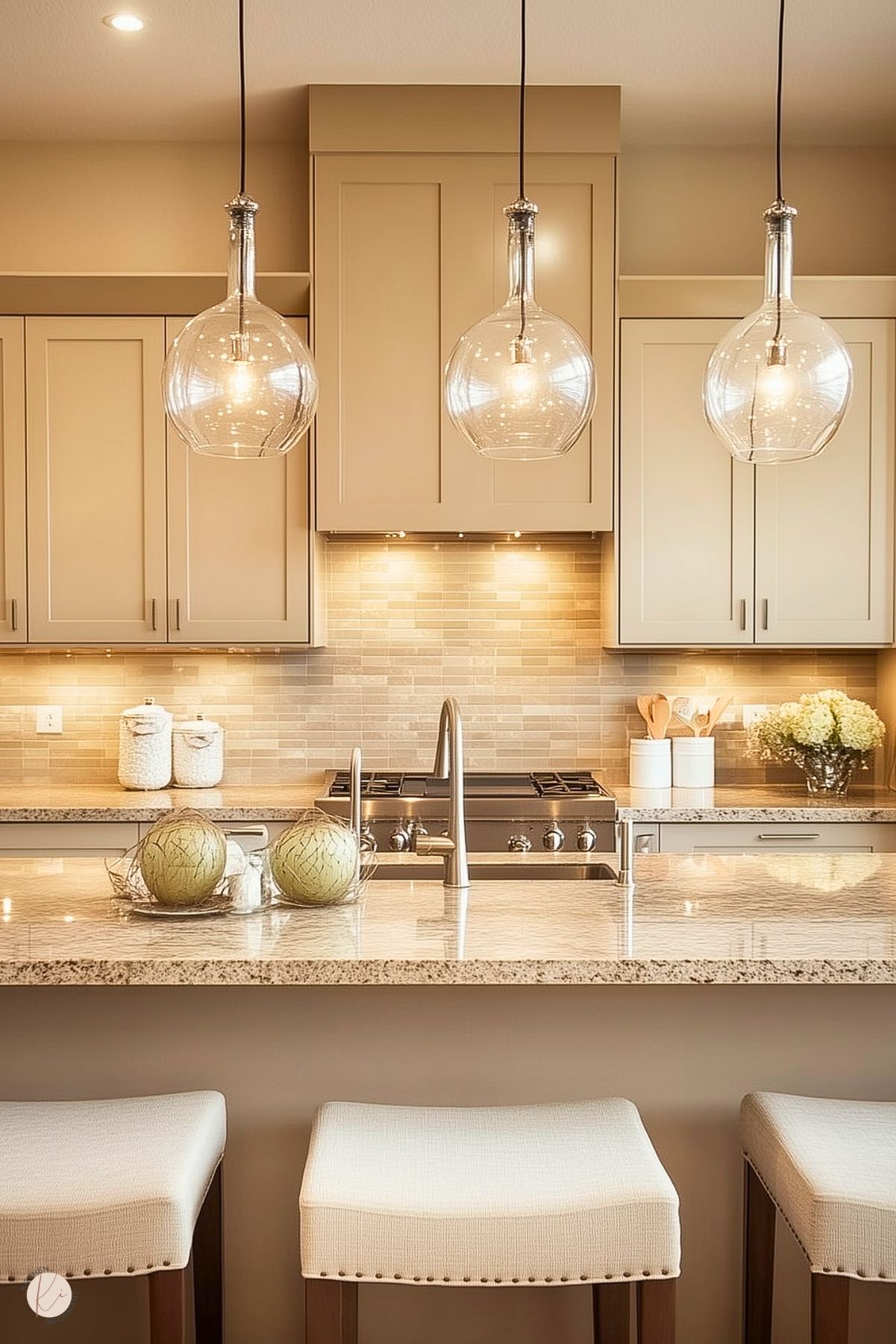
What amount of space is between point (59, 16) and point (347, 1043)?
2.81 metres

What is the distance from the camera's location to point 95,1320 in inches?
76.2

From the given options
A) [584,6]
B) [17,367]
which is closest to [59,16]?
[17,367]

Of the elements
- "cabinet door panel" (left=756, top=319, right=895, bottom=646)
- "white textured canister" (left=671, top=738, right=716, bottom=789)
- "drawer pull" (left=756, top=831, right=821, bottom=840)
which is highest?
"cabinet door panel" (left=756, top=319, right=895, bottom=646)

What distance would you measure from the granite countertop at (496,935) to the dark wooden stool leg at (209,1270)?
0.37 m

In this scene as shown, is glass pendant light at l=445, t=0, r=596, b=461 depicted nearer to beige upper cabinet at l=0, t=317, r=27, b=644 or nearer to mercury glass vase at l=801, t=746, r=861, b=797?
mercury glass vase at l=801, t=746, r=861, b=797

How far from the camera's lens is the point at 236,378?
183 cm

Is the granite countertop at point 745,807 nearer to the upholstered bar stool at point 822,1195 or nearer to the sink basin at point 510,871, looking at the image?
the sink basin at point 510,871

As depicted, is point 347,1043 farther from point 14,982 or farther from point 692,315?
point 692,315

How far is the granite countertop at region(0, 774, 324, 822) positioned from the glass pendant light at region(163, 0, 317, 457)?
5.91ft

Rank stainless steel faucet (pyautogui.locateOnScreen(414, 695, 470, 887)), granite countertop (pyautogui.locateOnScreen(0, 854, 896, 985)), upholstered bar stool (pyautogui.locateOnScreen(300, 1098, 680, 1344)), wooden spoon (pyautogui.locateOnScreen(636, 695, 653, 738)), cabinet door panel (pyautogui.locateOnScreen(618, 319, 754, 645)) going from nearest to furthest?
upholstered bar stool (pyautogui.locateOnScreen(300, 1098, 680, 1344)), granite countertop (pyautogui.locateOnScreen(0, 854, 896, 985)), stainless steel faucet (pyautogui.locateOnScreen(414, 695, 470, 887)), cabinet door panel (pyautogui.locateOnScreen(618, 319, 754, 645)), wooden spoon (pyautogui.locateOnScreen(636, 695, 653, 738))

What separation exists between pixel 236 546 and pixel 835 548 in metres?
1.84

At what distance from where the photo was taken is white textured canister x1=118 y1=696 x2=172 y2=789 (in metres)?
3.82

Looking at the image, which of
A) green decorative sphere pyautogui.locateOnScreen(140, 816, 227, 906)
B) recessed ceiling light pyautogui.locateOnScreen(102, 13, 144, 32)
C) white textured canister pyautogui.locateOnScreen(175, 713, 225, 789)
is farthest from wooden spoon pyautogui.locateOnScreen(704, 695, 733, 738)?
recessed ceiling light pyautogui.locateOnScreen(102, 13, 144, 32)

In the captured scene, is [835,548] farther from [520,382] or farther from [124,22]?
[124,22]
